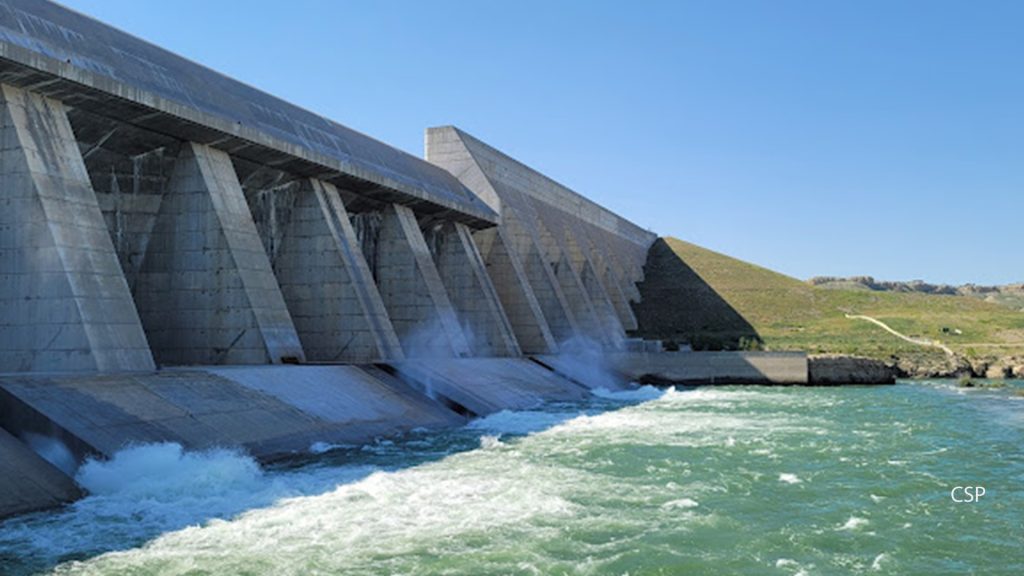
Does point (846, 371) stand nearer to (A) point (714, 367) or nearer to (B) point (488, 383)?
(A) point (714, 367)

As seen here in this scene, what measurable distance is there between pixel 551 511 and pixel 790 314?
66.1m

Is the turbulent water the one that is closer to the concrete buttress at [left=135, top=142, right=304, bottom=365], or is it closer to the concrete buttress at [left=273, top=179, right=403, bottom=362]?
the concrete buttress at [left=135, top=142, right=304, bottom=365]

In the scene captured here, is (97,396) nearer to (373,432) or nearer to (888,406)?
(373,432)

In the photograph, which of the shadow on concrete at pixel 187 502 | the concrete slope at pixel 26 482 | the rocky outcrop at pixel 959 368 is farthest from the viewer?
the rocky outcrop at pixel 959 368

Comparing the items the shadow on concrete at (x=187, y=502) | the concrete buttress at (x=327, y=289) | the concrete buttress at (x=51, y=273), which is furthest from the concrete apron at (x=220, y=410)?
the concrete buttress at (x=327, y=289)

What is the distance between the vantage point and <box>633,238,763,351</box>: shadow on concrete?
209 feet

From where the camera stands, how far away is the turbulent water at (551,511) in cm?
914

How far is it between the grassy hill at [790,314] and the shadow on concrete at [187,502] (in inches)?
1681

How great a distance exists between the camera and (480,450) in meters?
17.6

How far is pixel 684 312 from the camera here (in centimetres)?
7312

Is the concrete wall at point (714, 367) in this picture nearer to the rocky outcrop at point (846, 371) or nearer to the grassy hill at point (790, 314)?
the rocky outcrop at point (846, 371)

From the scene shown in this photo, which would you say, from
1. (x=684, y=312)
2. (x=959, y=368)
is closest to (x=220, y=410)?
(x=959, y=368)

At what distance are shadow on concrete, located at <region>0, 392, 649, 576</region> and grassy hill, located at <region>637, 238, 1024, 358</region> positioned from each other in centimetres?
4270

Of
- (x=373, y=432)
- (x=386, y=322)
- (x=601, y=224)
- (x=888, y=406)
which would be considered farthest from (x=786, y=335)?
(x=373, y=432)
